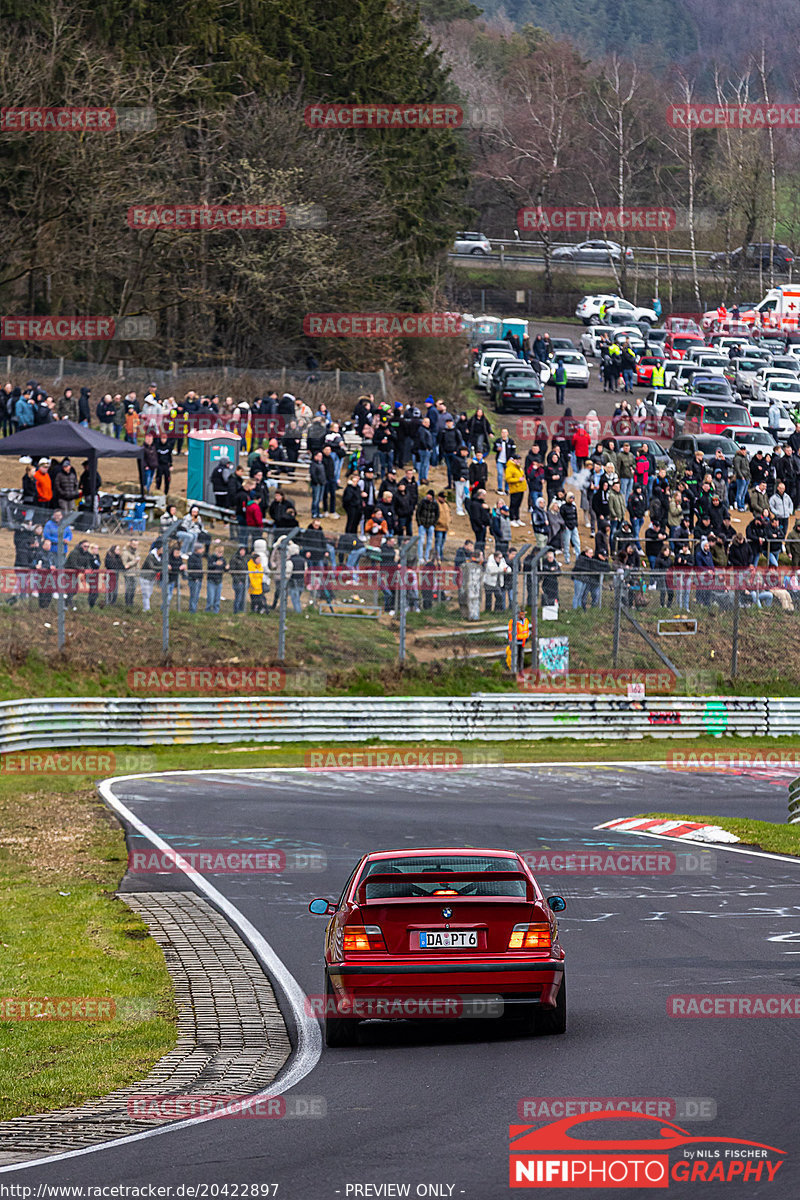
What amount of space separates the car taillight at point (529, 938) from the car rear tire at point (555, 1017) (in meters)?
0.29

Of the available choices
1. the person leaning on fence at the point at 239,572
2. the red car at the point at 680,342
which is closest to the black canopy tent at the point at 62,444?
the person leaning on fence at the point at 239,572

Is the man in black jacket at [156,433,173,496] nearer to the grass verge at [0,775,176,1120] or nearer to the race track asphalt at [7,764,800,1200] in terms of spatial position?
the race track asphalt at [7,764,800,1200]

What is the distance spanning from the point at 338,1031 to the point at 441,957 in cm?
80

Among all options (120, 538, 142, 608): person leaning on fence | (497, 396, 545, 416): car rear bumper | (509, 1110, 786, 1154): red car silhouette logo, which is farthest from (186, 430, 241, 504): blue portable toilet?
(509, 1110, 786, 1154): red car silhouette logo

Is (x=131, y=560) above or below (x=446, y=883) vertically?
above

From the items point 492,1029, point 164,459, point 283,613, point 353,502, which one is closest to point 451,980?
point 492,1029

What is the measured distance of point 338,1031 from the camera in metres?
9.97

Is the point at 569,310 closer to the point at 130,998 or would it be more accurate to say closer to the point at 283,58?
the point at 283,58

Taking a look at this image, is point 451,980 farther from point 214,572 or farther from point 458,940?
point 214,572

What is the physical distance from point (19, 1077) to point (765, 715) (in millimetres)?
23012

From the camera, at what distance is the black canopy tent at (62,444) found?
108 ft

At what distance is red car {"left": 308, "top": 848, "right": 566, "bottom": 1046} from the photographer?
977cm

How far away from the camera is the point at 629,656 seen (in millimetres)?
30078

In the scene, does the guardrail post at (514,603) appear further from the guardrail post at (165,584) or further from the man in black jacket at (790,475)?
the man in black jacket at (790,475)
